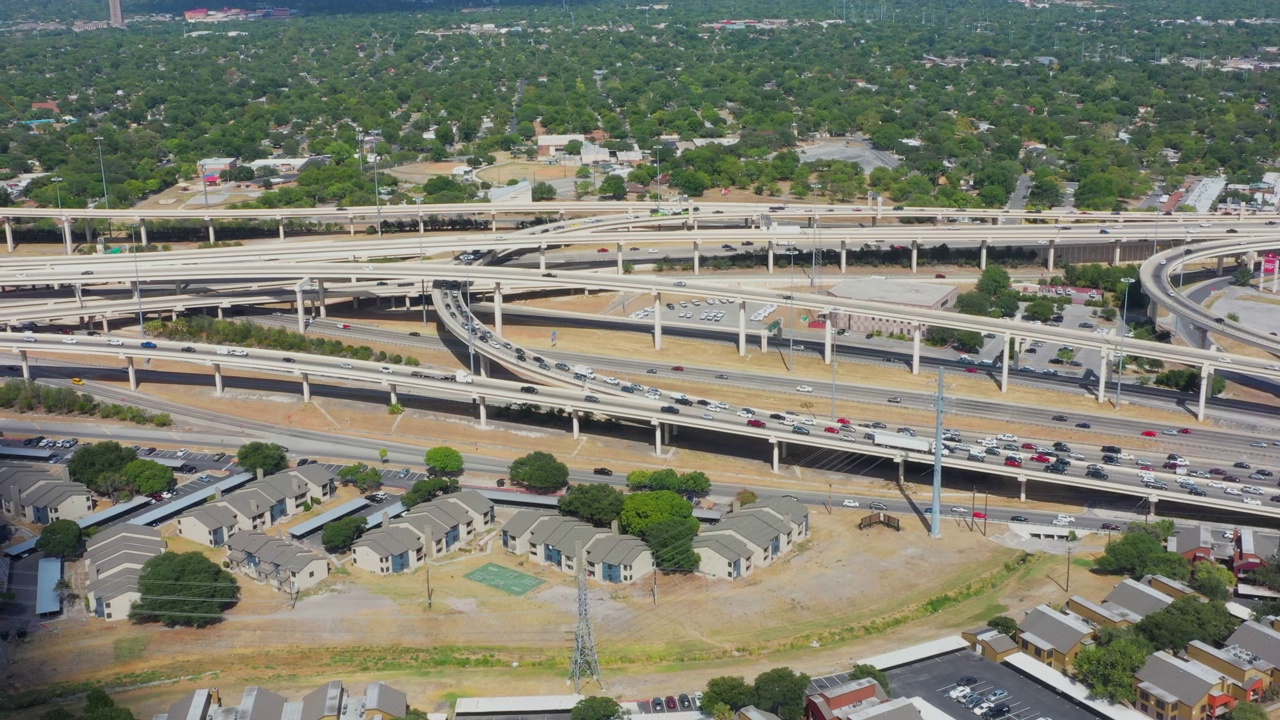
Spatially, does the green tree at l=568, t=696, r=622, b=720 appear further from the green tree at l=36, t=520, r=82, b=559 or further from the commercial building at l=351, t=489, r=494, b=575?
the green tree at l=36, t=520, r=82, b=559

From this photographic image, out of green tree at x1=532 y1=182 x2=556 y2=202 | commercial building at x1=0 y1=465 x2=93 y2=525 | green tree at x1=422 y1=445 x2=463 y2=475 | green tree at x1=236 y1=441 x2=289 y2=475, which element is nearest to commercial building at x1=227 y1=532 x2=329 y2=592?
green tree at x1=236 y1=441 x2=289 y2=475

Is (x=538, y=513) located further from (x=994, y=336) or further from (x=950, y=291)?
(x=950, y=291)

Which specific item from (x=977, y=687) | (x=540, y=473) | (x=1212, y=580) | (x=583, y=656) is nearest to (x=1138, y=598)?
(x=1212, y=580)

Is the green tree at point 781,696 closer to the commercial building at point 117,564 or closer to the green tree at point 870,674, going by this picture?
the green tree at point 870,674

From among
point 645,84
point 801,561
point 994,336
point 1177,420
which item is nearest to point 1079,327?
point 994,336

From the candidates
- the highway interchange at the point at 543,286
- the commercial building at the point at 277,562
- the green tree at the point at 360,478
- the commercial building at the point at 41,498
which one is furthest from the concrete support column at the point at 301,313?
the commercial building at the point at 277,562
